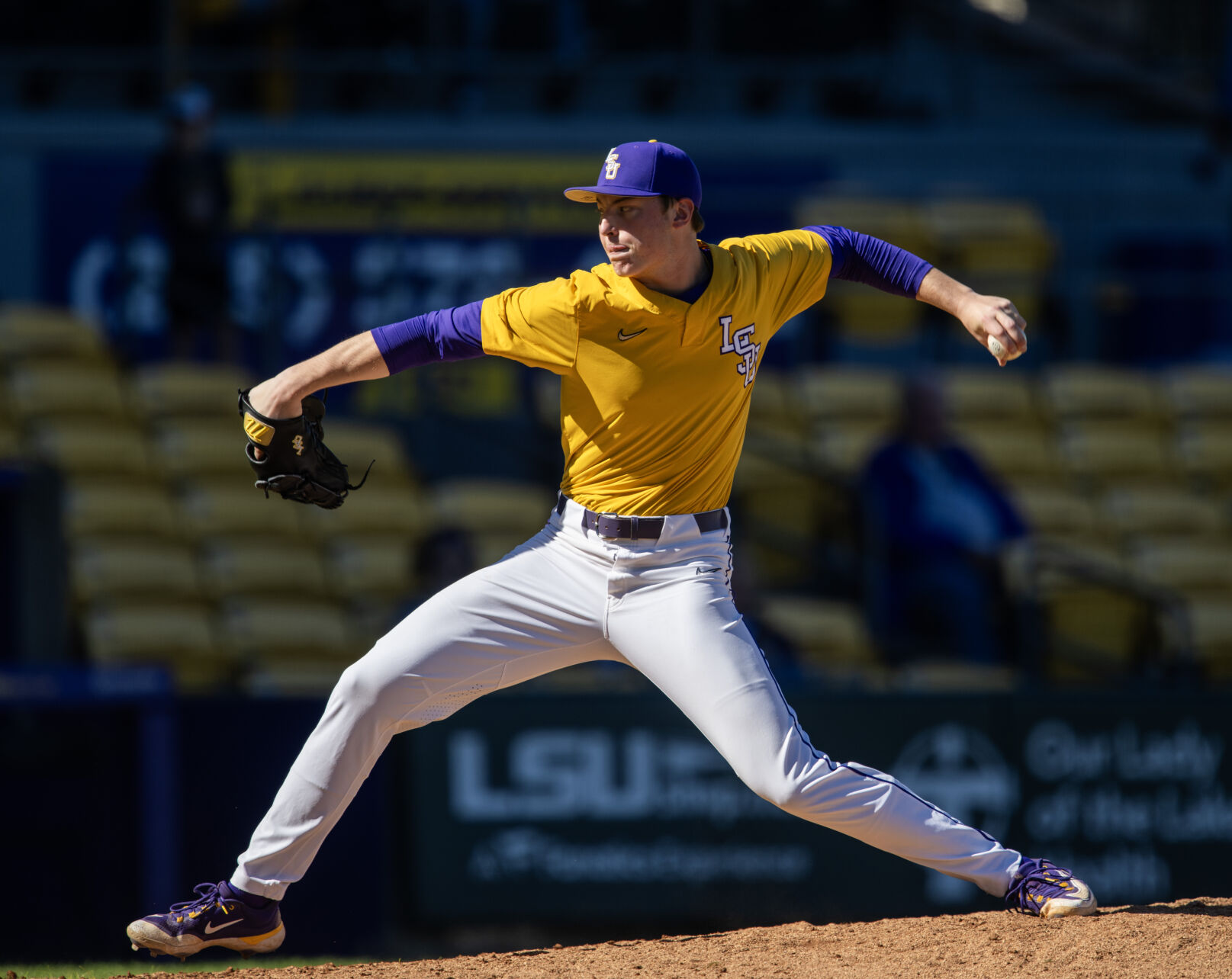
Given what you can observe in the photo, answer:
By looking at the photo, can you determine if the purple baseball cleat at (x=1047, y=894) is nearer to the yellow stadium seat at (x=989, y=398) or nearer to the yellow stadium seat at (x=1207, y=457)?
the yellow stadium seat at (x=989, y=398)

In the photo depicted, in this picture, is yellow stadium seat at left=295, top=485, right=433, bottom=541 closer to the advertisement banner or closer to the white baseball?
the advertisement banner

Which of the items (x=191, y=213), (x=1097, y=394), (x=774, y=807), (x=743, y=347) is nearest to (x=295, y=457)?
(x=743, y=347)

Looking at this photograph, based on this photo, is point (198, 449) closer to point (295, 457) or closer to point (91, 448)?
point (91, 448)

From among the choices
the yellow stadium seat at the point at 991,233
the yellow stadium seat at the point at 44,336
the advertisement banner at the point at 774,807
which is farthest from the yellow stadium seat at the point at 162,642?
the yellow stadium seat at the point at 991,233

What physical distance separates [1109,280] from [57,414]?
6700 mm

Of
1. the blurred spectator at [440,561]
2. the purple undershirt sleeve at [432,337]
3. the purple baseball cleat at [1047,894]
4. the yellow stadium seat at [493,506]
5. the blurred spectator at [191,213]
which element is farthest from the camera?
the blurred spectator at [191,213]

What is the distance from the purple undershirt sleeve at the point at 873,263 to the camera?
4.93 metres

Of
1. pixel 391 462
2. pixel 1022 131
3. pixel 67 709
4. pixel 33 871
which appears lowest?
pixel 33 871

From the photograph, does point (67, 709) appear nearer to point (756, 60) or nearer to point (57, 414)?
point (57, 414)

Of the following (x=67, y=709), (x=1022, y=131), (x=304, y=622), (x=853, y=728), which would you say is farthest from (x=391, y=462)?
(x=1022, y=131)

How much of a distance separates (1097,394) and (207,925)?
7841mm

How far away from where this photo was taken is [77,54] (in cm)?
1196

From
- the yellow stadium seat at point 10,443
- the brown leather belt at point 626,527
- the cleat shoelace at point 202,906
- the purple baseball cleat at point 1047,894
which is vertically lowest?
the purple baseball cleat at point 1047,894

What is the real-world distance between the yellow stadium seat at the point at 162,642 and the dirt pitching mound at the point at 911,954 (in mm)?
3848
